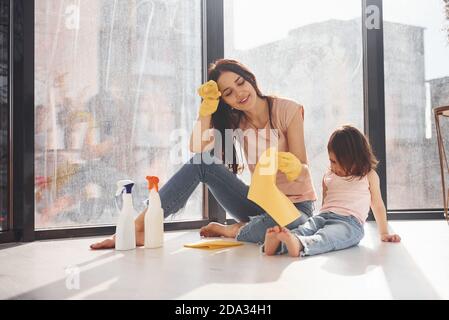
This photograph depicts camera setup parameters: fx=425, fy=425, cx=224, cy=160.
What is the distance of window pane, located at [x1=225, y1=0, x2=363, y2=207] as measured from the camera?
2062 millimetres

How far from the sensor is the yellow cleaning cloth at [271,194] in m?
1.26

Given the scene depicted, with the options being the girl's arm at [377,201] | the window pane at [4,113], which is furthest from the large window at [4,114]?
the girl's arm at [377,201]

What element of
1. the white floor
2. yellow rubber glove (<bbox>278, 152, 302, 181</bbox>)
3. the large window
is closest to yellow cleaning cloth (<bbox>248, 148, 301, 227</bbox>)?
yellow rubber glove (<bbox>278, 152, 302, 181</bbox>)

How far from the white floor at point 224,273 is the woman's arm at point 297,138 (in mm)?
353

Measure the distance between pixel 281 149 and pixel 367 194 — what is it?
33 centimetres

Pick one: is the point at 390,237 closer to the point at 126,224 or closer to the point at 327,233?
the point at 327,233

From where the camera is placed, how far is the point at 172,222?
1.88 meters

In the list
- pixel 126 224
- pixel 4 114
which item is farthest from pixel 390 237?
pixel 4 114

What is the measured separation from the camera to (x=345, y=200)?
4.69 feet

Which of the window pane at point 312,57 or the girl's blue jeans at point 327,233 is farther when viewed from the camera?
the window pane at point 312,57

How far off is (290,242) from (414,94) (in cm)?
136

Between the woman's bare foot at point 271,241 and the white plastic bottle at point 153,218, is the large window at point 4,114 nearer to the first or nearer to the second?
the white plastic bottle at point 153,218

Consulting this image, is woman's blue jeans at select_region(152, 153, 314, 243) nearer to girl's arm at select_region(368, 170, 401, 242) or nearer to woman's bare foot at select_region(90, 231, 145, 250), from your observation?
woman's bare foot at select_region(90, 231, 145, 250)
